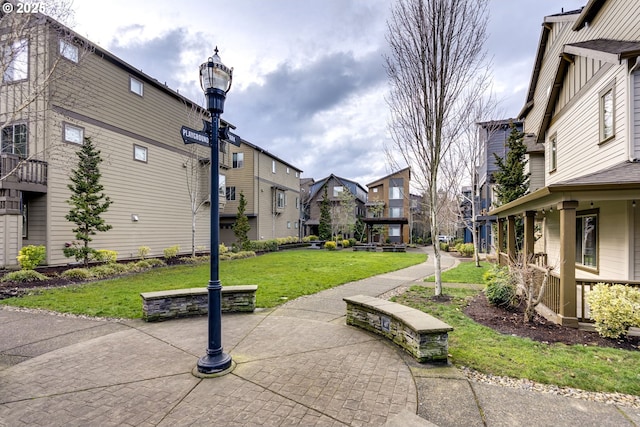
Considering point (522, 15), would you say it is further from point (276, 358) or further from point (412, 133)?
point (276, 358)

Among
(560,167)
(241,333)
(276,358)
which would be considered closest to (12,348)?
(241,333)

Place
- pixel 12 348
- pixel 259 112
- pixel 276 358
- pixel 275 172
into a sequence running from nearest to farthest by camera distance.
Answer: pixel 276 358 → pixel 12 348 → pixel 259 112 → pixel 275 172

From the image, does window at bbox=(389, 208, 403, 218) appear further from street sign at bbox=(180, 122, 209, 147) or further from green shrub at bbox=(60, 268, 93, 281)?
street sign at bbox=(180, 122, 209, 147)

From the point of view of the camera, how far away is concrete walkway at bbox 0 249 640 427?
2.82 metres

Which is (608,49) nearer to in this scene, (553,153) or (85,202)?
(553,153)

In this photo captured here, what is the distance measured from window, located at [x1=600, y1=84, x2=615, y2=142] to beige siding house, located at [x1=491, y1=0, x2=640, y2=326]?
0.02 m

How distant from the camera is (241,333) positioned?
5.07 meters

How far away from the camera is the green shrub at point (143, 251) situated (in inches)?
582

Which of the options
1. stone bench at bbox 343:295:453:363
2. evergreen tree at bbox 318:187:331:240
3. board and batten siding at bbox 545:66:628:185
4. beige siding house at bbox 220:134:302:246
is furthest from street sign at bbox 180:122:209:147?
evergreen tree at bbox 318:187:331:240

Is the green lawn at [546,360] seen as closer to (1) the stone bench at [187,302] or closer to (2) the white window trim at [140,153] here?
(1) the stone bench at [187,302]

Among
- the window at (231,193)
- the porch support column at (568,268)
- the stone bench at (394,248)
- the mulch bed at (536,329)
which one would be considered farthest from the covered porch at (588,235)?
the window at (231,193)

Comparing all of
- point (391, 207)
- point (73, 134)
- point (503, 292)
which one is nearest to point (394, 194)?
point (391, 207)

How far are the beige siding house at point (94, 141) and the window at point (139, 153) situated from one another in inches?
2.0

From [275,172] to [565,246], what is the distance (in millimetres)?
26003
